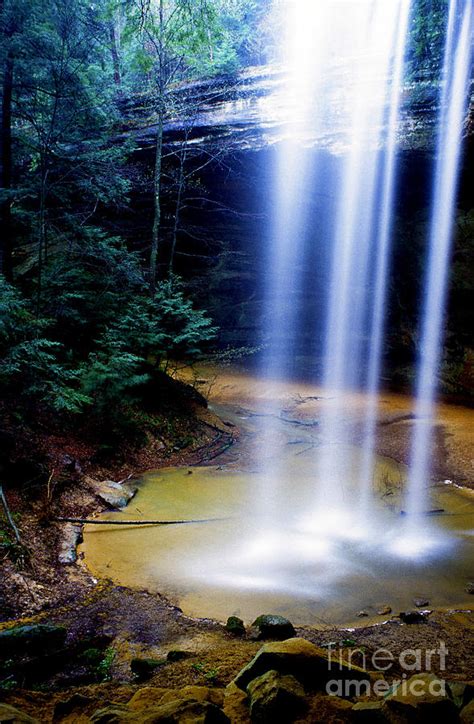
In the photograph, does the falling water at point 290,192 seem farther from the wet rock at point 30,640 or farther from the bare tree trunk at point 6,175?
the bare tree trunk at point 6,175

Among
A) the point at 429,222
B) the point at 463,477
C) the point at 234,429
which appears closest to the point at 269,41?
the point at 429,222

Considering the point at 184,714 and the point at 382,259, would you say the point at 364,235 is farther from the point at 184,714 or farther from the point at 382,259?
the point at 184,714

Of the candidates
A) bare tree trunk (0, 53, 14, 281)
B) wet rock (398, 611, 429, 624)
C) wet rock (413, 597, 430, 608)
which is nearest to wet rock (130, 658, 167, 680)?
wet rock (398, 611, 429, 624)

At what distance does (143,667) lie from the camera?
9.70 ft

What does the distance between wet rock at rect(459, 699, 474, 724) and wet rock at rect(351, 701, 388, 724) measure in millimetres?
357

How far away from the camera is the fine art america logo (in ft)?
7.24

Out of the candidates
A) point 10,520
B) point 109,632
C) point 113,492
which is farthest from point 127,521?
point 109,632

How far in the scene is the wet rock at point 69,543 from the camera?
4.85 m

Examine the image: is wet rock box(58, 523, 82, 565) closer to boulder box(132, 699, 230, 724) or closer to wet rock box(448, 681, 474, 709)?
boulder box(132, 699, 230, 724)

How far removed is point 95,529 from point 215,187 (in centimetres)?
1424

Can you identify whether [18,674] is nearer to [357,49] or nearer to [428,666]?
[428,666]

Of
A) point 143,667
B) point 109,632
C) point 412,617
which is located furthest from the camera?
point 412,617

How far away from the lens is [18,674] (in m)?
2.87

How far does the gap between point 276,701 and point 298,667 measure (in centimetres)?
45
